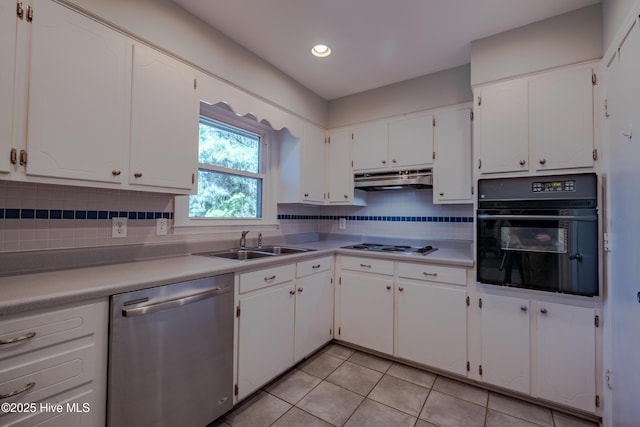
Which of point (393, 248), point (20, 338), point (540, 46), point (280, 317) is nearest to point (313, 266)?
point (280, 317)

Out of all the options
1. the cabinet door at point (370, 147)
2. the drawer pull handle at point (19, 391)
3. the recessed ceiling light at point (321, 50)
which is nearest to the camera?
the drawer pull handle at point (19, 391)

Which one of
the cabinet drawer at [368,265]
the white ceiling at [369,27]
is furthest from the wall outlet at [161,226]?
the cabinet drawer at [368,265]

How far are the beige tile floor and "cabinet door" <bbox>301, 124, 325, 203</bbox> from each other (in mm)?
1600

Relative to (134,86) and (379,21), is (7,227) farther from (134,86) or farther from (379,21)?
(379,21)

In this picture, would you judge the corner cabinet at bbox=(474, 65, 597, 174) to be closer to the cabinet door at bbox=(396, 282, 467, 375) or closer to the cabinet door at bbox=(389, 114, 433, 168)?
the cabinet door at bbox=(389, 114, 433, 168)

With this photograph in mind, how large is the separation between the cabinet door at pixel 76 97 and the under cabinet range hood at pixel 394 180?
2030 millimetres

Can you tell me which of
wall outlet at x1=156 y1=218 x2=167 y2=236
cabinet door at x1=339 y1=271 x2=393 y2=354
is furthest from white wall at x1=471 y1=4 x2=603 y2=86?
wall outlet at x1=156 y1=218 x2=167 y2=236

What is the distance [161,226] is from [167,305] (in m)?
0.78

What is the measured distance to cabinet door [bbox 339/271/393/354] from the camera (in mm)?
2404

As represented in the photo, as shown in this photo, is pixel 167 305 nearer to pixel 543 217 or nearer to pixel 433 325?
pixel 433 325

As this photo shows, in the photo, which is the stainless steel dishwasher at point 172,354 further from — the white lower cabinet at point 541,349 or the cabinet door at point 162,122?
the white lower cabinet at point 541,349

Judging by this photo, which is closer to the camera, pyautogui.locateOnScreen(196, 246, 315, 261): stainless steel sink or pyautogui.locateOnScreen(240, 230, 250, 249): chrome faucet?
pyautogui.locateOnScreen(196, 246, 315, 261): stainless steel sink

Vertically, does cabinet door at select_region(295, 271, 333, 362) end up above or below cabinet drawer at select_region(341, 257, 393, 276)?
below

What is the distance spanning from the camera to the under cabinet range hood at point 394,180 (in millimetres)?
2547
